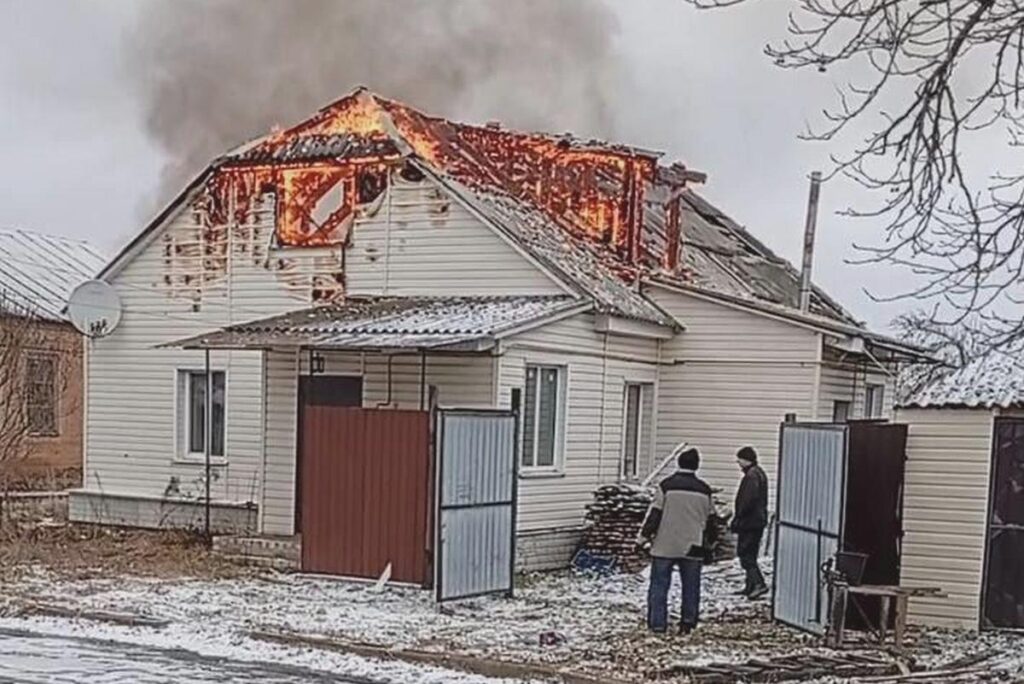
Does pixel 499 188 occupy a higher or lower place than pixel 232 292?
higher

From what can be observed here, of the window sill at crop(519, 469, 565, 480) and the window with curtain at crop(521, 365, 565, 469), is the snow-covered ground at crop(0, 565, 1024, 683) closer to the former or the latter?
the window sill at crop(519, 469, 565, 480)

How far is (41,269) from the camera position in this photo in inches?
1278

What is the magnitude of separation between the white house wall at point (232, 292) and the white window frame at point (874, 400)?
233 inches

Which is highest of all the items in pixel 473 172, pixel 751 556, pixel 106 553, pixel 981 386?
pixel 473 172

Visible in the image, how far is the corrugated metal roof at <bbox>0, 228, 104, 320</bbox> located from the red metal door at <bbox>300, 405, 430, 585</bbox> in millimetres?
13902

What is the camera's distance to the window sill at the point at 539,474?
17375 millimetres

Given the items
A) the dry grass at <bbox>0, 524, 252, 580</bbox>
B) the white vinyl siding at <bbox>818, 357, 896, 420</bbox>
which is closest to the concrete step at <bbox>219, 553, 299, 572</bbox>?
the dry grass at <bbox>0, 524, 252, 580</bbox>

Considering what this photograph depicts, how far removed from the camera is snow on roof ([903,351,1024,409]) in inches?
521

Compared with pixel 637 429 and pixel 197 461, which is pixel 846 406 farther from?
pixel 197 461

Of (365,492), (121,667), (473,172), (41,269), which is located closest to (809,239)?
(473,172)

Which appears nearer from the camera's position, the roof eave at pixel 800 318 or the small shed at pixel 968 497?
the small shed at pixel 968 497

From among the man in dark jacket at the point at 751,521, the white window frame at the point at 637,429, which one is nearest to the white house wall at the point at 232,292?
the white window frame at the point at 637,429

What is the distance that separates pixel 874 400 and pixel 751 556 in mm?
7295

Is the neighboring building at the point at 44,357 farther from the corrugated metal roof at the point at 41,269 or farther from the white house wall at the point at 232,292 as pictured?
the white house wall at the point at 232,292
